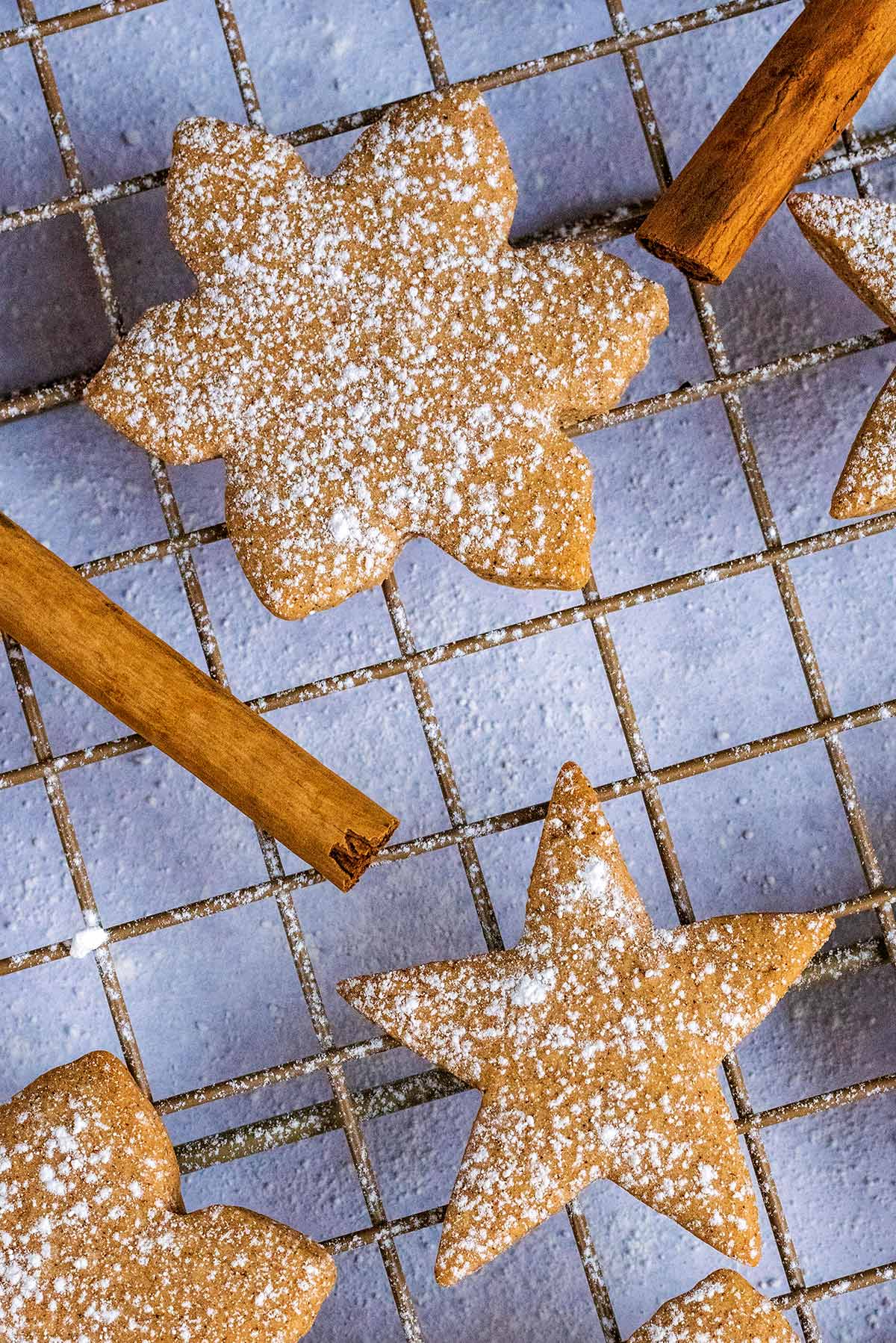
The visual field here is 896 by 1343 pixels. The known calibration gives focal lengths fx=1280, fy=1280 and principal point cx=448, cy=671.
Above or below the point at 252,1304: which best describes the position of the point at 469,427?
above

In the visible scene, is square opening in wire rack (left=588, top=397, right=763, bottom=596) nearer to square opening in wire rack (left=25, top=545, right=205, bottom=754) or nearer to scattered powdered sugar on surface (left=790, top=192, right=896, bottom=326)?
scattered powdered sugar on surface (left=790, top=192, right=896, bottom=326)

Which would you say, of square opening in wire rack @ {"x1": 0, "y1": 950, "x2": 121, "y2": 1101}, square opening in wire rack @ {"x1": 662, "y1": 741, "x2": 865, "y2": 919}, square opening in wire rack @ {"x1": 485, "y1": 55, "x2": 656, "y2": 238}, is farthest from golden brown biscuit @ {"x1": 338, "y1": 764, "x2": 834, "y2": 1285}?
square opening in wire rack @ {"x1": 485, "y1": 55, "x2": 656, "y2": 238}

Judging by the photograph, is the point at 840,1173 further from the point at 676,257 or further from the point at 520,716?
the point at 676,257

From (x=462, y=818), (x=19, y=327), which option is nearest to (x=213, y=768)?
(x=462, y=818)

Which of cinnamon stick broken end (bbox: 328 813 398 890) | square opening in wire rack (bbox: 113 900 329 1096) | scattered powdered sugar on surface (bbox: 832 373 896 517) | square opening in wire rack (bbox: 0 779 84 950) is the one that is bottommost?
square opening in wire rack (bbox: 113 900 329 1096)

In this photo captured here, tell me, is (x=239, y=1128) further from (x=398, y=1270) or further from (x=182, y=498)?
(x=182, y=498)

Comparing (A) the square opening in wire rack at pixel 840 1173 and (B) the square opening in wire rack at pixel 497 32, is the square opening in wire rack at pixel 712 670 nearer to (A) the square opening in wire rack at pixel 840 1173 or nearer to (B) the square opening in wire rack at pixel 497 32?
(A) the square opening in wire rack at pixel 840 1173

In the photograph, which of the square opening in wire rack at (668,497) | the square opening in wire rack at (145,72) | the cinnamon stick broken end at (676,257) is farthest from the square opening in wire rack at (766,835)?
the square opening in wire rack at (145,72)
